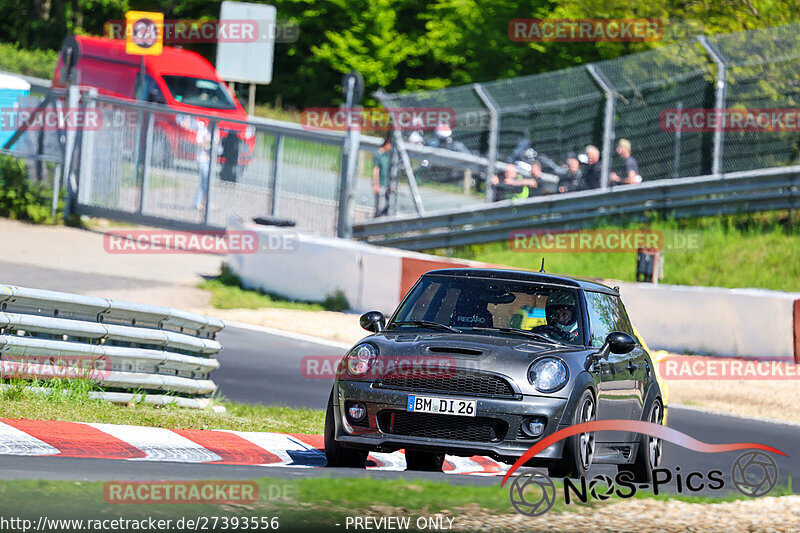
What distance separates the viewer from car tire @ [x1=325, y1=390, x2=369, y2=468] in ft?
25.9

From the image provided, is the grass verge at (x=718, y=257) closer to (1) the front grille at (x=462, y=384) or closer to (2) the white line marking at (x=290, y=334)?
(2) the white line marking at (x=290, y=334)

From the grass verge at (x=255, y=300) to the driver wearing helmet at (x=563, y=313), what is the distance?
9969 millimetres

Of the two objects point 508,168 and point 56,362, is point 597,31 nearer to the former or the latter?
point 508,168

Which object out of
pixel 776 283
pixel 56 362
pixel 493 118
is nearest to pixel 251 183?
pixel 493 118

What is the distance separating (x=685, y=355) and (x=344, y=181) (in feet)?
26.4

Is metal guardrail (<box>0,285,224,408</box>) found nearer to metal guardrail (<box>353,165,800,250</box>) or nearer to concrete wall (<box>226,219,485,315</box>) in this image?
concrete wall (<box>226,219,485,315</box>)

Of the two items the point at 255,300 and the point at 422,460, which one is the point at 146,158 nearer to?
the point at 255,300

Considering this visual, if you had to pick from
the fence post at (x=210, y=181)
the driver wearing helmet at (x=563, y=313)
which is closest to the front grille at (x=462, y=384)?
the driver wearing helmet at (x=563, y=313)

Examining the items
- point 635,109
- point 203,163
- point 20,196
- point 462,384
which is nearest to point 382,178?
point 203,163

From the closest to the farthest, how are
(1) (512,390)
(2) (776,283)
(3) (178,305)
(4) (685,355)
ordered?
1. (1) (512,390)
2. (4) (685,355)
3. (3) (178,305)
4. (2) (776,283)

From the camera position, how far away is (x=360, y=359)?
7.81 metres

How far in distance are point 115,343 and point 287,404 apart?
2.41m

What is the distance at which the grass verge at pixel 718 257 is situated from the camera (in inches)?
750

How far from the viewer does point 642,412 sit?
8844mm
